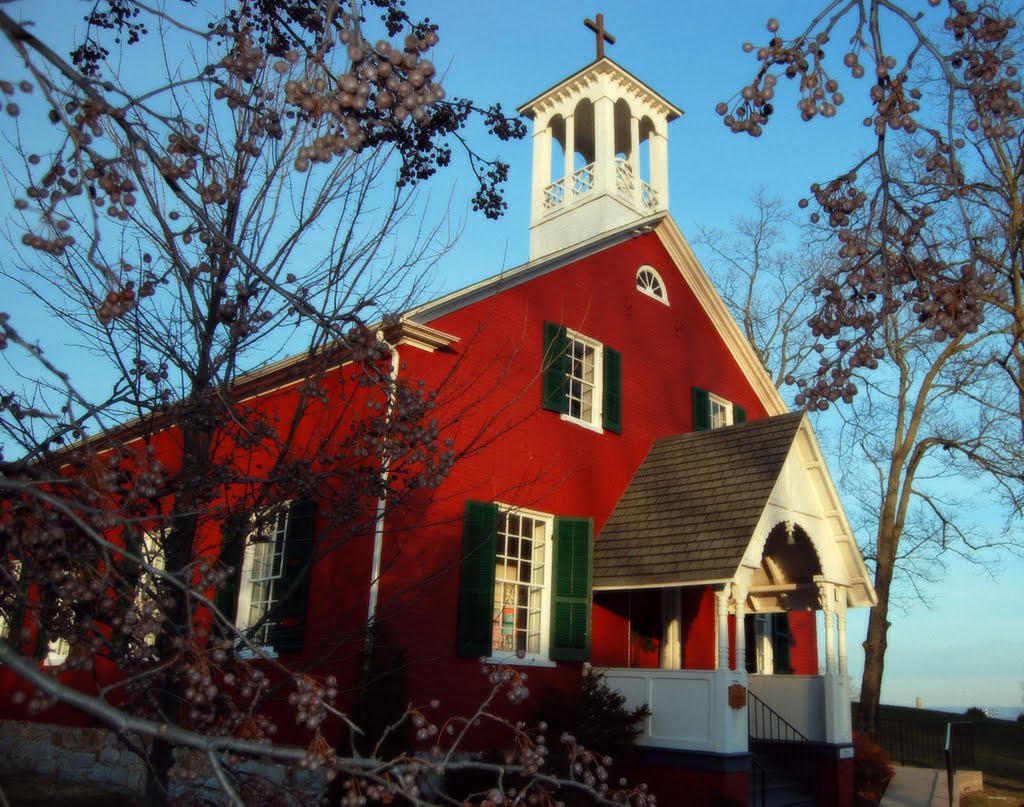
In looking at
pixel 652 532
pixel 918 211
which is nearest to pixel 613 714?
pixel 652 532

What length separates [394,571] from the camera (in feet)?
34.6

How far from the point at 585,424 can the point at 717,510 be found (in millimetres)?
2418

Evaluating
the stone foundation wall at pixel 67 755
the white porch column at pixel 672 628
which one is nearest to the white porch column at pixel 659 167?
the white porch column at pixel 672 628

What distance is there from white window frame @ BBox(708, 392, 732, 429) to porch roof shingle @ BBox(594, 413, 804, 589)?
266 cm

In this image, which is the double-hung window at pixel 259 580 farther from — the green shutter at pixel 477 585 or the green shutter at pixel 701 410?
the green shutter at pixel 701 410

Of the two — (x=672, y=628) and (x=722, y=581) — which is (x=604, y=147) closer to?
(x=672, y=628)

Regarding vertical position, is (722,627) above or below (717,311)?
below

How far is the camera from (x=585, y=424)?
13594 mm

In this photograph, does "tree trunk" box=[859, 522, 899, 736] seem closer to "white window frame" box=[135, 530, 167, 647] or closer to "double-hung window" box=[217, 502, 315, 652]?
"double-hung window" box=[217, 502, 315, 652]

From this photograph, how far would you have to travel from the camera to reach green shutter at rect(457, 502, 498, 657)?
11.0m

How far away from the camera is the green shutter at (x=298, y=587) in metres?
10.8

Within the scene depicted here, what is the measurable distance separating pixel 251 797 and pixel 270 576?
6.98m

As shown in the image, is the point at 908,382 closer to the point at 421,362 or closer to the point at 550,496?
the point at 550,496

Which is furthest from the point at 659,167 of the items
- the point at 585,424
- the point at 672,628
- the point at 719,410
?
the point at 672,628
